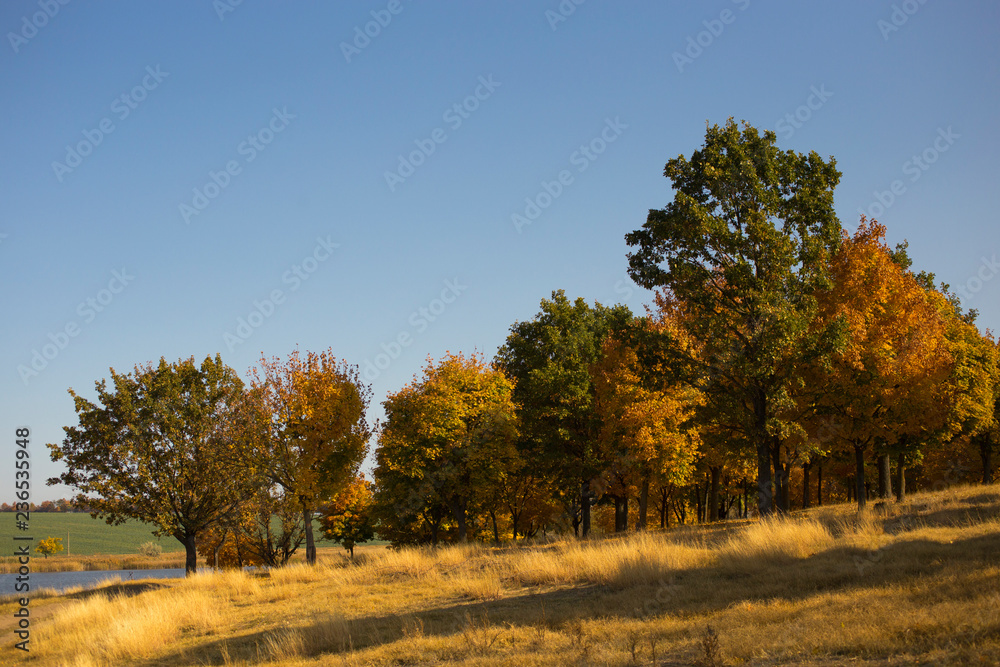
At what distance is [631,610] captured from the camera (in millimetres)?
12406

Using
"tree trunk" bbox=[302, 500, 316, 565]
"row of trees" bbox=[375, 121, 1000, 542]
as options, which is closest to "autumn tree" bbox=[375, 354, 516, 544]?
"row of trees" bbox=[375, 121, 1000, 542]

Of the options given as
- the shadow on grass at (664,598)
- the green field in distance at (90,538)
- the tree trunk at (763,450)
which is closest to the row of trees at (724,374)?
the tree trunk at (763,450)

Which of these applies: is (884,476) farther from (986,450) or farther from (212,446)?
(212,446)

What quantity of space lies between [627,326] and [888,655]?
17.0m

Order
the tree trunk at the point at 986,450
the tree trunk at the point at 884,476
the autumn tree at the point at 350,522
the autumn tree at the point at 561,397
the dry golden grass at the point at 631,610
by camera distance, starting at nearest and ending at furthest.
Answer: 1. the dry golden grass at the point at 631,610
2. the tree trunk at the point at 884,476
3. the autumn tree at the point at 561,397
4. the tree trunk at the point at 986,450
5. the autumn tree at the point at 350,522

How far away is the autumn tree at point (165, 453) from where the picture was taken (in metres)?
31.0

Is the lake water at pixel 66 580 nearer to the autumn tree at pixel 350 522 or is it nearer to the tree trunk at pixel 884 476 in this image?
the autumn tree at pixel 350 522

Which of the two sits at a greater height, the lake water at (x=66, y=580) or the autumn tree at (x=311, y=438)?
the autumn tree at (x=311, y=438)

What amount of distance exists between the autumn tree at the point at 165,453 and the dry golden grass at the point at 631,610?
10.5 metres

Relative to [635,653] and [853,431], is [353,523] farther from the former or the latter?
[635,653]

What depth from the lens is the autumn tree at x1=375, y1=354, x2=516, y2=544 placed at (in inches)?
1394

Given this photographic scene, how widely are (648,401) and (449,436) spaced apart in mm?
10843

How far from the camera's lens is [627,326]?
24.4 meters

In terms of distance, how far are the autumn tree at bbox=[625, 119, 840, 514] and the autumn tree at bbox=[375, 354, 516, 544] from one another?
1525 centimetres
